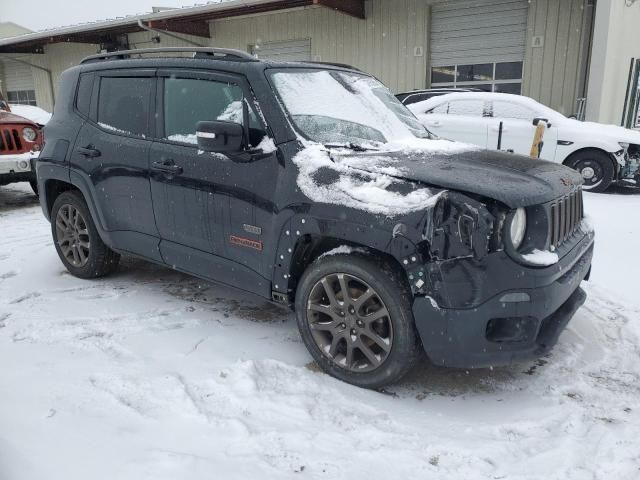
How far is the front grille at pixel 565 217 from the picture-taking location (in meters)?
2.74

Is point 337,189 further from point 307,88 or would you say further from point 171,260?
point 171,260

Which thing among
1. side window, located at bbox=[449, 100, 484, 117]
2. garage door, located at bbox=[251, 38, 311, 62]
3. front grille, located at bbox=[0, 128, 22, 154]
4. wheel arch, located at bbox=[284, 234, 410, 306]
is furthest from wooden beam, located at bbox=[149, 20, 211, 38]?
wheel arch, located at bbox=[284, 234, 410, 306]

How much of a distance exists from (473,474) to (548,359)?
1.27 metres

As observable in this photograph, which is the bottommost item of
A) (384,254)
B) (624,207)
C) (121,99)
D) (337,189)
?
(624,207)

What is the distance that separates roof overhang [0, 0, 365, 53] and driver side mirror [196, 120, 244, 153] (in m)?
10.8

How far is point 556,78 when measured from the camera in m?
11.4

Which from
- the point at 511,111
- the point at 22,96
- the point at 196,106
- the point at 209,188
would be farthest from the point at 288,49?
the point at 22,96

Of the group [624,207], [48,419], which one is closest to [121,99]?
[48,419]

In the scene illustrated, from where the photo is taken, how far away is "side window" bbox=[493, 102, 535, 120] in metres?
9.01

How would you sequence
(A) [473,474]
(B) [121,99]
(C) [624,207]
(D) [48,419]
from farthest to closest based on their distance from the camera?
(C) [624,207] < (B) [121,99] < (D) [48,419] < (A) [473,474]

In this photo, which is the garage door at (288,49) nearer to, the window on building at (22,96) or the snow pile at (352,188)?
the snow pile at (352,188)

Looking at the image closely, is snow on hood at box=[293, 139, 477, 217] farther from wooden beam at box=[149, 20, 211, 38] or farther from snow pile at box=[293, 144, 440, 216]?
wooden beam at box=[149, 20, 211, 38]

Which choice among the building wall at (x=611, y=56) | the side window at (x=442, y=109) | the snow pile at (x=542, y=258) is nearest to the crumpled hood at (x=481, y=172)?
the snow pile at (x=542, y=258)

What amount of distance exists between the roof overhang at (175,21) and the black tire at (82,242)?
32.6 feet
